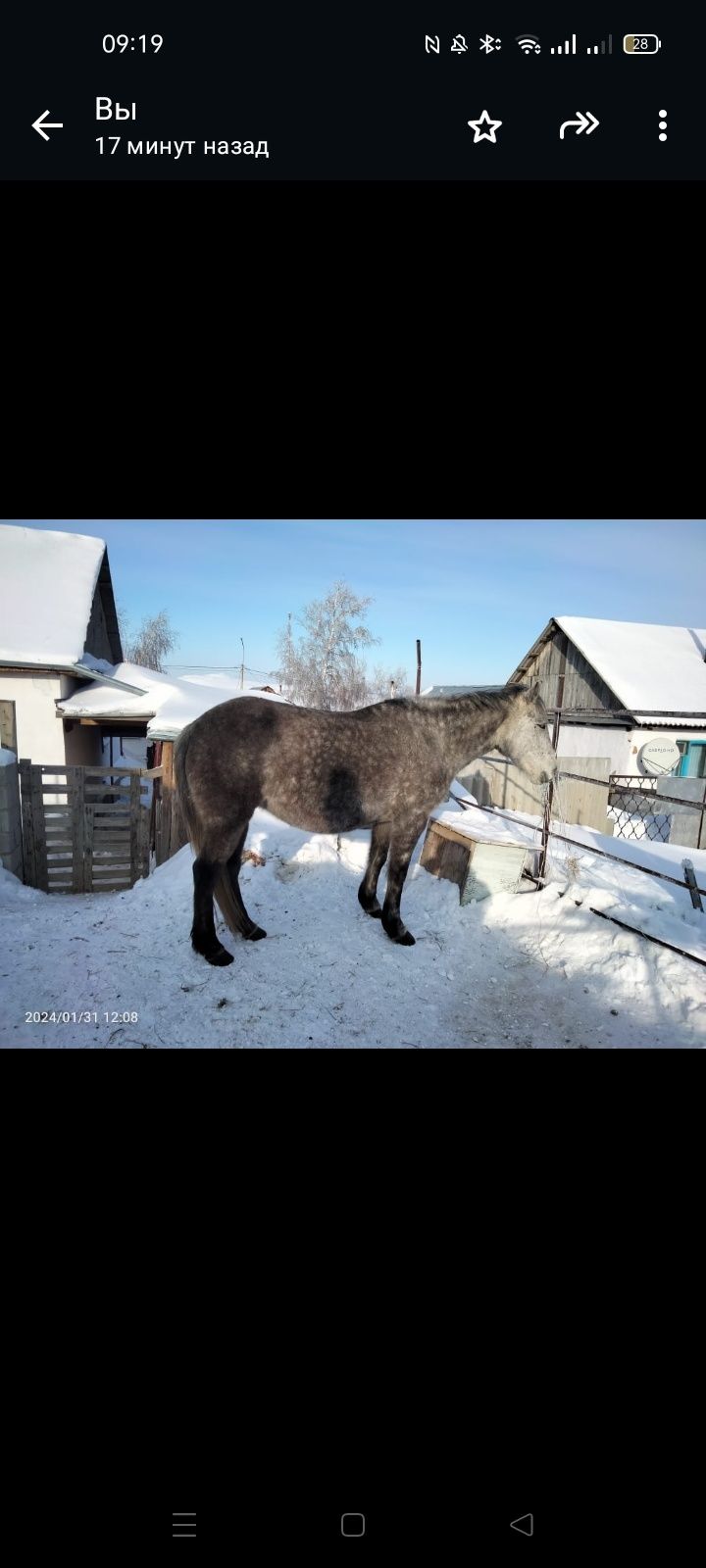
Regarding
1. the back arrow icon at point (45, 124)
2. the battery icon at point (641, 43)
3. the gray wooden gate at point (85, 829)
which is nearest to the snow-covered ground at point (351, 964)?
the gray wooden gate at point (85, 829)

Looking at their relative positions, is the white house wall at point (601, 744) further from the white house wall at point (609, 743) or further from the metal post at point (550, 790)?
the metal post at point (550, 790)

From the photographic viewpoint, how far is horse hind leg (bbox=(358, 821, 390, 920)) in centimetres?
351

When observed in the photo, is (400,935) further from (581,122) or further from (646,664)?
(581,122)

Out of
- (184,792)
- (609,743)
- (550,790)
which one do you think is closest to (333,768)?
(184,792)

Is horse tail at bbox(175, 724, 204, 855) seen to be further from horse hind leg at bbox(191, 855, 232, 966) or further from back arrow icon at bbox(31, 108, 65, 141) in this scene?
back arrow icon at bbox(31, 108, 65, 141)

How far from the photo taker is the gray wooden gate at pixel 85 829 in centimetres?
305

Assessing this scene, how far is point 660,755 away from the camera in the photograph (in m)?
4.15

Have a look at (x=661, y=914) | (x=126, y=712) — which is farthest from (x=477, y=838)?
(x=126, y=712)

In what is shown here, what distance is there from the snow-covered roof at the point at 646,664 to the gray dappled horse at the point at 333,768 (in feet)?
3.32

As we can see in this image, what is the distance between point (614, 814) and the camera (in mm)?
4578

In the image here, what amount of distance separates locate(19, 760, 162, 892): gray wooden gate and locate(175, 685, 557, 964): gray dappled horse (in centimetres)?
63
